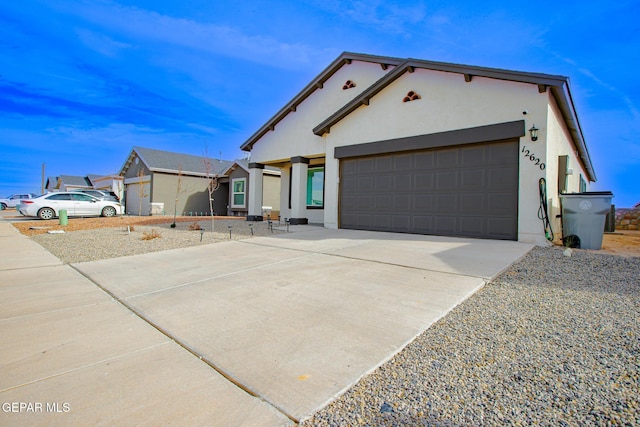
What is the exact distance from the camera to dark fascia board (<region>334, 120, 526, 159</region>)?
7638mm

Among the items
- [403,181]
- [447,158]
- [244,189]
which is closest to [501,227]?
[447,158]

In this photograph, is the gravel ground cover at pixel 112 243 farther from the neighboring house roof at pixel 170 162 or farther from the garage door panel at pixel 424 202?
the neighboring house roof at pixel 170 162

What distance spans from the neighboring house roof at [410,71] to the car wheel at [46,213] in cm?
1167

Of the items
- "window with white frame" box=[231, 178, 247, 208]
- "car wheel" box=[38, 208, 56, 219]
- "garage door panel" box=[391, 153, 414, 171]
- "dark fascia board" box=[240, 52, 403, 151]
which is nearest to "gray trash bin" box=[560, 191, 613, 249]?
"garage door panel" box=[391, 153, 414, 171]

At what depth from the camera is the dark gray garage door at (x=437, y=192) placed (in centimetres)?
781

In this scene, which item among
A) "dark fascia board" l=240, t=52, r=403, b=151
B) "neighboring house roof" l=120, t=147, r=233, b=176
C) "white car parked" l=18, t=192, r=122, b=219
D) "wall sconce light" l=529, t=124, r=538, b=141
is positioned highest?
"dark fascia board" l=240, t=52, r=403, b=151

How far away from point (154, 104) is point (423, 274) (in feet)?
96.4

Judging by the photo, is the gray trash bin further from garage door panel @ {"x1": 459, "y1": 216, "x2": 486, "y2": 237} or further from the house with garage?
the house with garage

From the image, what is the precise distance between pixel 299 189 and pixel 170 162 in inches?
561

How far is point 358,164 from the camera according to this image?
10.7 meters

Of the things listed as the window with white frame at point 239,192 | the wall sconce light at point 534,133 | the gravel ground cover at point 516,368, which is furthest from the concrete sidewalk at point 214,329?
the window with white frame at point 239,192

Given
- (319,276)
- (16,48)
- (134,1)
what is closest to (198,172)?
(16,48)

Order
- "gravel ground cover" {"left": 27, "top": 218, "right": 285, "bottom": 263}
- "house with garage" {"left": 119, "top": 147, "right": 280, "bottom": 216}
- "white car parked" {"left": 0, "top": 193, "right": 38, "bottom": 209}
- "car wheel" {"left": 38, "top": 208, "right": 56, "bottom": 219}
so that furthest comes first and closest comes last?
1. "white car parked" {"left": 0, "top": 193, "right": 38, "bottom": 209}
2. "house with garage" {"left": 119, "top": 147, "right": 280, "bottom": 216}
3. "car wheel" {"left": 38, "top": 208, "right": 56, "bottom": 219}
4. "gravel ground cover" {"left": 27, "top": 218, "right": 285, "bottom": 263}

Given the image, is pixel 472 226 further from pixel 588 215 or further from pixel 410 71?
pixel 410 71
